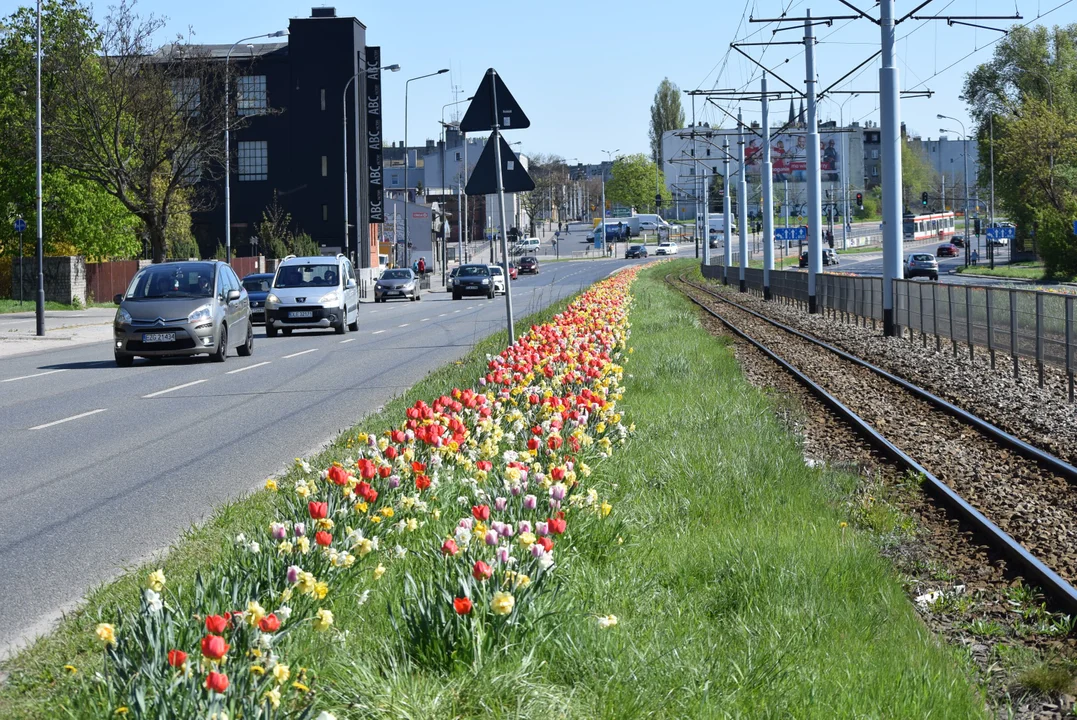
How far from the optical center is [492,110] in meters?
14.9

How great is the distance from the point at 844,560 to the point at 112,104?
45.5m

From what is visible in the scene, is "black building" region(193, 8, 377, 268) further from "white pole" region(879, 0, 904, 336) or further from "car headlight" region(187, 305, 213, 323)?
"car headlight" region(187, 305, 213, 323)

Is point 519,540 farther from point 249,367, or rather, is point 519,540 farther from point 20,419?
point 249,367

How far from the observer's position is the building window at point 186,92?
5128 cm

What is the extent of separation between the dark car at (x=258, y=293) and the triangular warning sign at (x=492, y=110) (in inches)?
1123

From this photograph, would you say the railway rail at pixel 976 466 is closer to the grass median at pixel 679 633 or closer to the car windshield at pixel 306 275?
the grass median at pixel 679 633

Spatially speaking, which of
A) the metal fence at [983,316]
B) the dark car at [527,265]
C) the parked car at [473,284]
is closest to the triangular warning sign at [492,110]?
the metal fence at [983,316]

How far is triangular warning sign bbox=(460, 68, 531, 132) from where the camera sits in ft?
48.9

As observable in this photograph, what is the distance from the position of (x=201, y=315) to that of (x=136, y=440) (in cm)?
1076

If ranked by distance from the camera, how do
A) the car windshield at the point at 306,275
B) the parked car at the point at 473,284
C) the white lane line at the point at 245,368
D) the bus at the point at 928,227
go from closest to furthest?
the white lane line at the point at 245,368 → the car windshield at the point at 306,275 → the parked car at the point at 473,284 → the bus at the point at 928,227

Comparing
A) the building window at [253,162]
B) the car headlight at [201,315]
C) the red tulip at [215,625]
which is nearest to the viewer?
the red tulip at [215,625]

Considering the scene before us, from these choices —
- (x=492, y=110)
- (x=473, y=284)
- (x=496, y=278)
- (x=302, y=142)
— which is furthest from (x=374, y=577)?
(x=302, y=142)

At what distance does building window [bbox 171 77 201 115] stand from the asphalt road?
81.3 feet

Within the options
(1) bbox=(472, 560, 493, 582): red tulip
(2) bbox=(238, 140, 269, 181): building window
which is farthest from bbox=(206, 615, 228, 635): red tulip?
(2) bbox=(238, 140, 269, 181): building window
